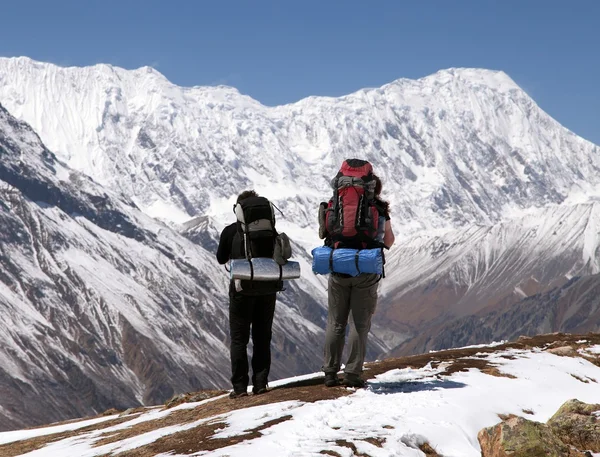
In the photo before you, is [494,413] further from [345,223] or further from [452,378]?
[345,223]

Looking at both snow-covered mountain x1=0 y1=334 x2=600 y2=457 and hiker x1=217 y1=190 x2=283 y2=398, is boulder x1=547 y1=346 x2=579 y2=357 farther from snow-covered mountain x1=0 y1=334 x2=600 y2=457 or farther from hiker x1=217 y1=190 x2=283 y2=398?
hiker x1=217 y1=190 x2=283 y2=398

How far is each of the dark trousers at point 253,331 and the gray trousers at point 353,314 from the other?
1483 millimetres

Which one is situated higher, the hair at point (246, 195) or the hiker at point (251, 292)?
the hair at point (246, 195)

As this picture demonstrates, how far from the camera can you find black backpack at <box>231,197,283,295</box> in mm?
21297

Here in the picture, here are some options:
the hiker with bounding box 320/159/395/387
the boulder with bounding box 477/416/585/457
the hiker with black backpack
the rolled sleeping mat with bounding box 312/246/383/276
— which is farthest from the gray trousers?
the boulder with bounding box 477/416/585/457

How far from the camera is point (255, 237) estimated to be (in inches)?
840

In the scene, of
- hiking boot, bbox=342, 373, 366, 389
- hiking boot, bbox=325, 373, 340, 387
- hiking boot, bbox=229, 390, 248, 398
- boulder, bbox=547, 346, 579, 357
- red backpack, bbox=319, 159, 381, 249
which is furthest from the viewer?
boulder, bbox=547, 346, 579, 357

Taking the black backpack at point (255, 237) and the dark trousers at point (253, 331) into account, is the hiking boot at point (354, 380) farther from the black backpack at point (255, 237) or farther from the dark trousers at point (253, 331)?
the black backpack at point (255, 237)

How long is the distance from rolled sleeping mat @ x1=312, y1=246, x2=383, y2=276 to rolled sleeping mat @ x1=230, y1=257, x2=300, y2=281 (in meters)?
0.97

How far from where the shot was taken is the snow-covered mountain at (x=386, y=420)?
15.9 m

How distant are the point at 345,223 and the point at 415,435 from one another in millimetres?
5640

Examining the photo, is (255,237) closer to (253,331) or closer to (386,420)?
(253,331)

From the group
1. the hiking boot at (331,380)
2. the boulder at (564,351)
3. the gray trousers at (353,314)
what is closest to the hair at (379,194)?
the gray trousers at (353,314)

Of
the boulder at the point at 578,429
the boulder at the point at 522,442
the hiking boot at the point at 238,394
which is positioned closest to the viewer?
the boulder at the point at 522,442
